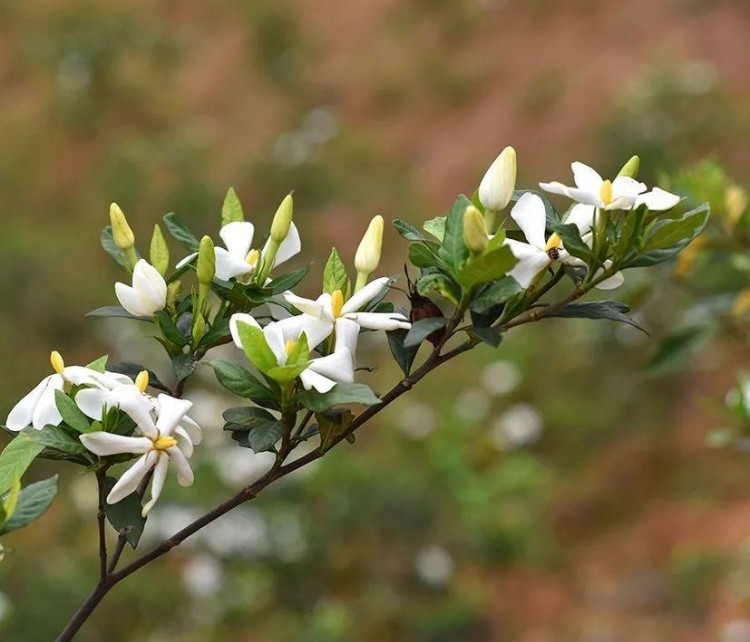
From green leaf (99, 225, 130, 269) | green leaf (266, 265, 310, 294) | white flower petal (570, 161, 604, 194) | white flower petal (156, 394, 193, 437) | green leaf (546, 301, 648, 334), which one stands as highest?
white flower petal (570, 161, 604, 194)

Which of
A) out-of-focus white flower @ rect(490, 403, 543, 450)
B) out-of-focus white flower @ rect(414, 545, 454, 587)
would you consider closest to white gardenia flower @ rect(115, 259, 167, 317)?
out-of-focus white flower @ rect(414, 545, 454, 587)

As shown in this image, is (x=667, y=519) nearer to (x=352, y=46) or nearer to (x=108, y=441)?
(x=108, y=441)

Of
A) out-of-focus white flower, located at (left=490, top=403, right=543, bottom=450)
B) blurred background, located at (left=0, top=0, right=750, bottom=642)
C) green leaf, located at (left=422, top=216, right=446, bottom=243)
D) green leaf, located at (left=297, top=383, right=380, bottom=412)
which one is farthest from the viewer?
out-of-focus white flower, located at (left=490, top=403, right=543, bottom=450)

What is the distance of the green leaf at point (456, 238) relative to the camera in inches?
23.4

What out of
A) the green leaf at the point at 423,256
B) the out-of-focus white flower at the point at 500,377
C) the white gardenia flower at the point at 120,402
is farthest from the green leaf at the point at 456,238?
the out-of-focus white flower at the point at 500,377

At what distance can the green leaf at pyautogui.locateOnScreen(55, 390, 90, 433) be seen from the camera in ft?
1.84

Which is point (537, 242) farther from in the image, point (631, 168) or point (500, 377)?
point (500, 377)

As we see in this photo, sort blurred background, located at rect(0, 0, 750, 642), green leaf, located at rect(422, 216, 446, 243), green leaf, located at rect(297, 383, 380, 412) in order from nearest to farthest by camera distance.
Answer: green leaf, located at rect(297, 383, 380, 412) → green leaf, located at rect(422, 216, 446, 243) → blurred background, located at rect(0, 0, 750, 642)

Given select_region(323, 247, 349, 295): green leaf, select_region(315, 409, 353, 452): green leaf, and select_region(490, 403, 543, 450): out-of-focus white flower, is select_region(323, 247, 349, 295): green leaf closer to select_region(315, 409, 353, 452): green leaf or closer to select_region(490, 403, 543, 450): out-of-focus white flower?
select_region(315, 409, 353, 452): green leaf

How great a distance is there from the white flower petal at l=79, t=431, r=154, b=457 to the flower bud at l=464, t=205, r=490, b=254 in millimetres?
239

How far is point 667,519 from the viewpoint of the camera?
9.57 ft

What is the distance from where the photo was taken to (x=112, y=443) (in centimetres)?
55

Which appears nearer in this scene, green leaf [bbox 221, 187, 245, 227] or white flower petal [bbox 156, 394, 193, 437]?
white flower petal [bbox 156, 394, 193, 437]

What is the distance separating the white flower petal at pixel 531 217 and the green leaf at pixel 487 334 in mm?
64
